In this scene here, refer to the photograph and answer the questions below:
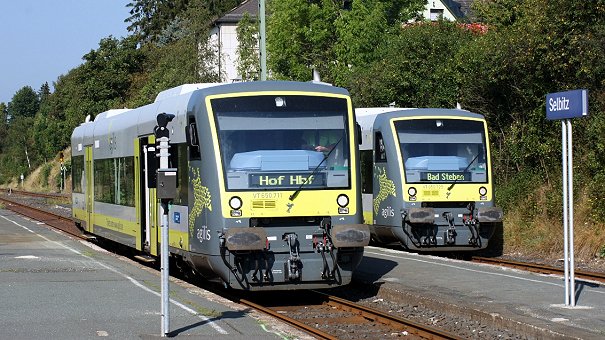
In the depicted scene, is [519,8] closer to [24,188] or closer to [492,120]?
[492,120]

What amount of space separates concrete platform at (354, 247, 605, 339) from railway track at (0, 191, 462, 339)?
0.95m

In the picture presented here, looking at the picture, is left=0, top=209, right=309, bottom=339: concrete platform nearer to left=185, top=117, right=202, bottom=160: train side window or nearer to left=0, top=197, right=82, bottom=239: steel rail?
left=185, top=117, right=202, bottom=160: train side window

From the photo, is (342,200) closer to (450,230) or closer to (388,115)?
(450,230)

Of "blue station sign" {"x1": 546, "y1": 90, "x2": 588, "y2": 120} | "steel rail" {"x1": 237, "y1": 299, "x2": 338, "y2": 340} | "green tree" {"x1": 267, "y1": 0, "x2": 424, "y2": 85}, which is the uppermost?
"green tree" {"x1": 267, "y1": 0, "x2": 424, "y2": 85}

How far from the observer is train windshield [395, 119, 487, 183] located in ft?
74.4

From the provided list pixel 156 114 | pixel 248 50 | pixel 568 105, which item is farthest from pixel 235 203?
pixel 248 50

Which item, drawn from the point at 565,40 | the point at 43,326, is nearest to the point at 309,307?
the point at 43,326

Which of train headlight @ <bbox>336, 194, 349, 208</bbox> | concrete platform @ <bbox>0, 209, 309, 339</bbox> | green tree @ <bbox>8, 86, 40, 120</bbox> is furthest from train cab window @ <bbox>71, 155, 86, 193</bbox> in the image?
green tree @ <bbox>8, 86, 40, 120</bbox>

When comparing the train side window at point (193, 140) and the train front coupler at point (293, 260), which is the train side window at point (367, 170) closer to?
the train side window at point (193, 140)

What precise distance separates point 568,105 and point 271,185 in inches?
167

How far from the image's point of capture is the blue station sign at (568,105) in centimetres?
1339

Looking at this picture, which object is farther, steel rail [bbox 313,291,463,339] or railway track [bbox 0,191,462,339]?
railway track [bbox 0,191,462,339]

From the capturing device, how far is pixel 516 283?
665 inches

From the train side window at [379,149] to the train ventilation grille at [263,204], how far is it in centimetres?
838
